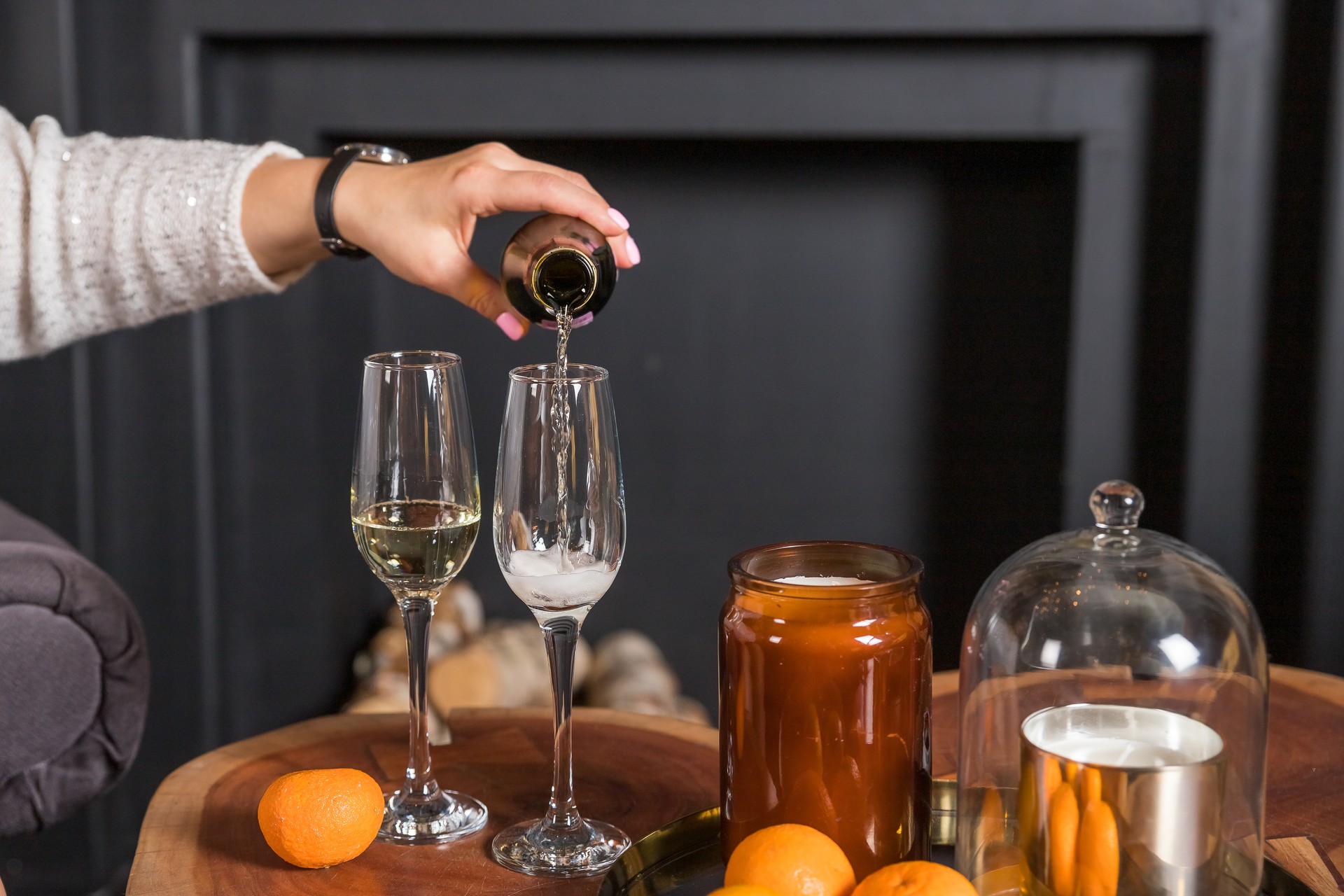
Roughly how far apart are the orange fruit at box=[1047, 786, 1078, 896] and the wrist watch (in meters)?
0.73

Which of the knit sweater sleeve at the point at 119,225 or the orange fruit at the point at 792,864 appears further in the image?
the knit sweater sleeve at the point at 119,225

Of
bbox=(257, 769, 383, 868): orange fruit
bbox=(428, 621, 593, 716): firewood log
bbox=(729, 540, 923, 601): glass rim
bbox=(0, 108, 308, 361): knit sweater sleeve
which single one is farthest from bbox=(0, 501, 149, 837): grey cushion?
bbox=(428, 621, 593, 716): firewood log

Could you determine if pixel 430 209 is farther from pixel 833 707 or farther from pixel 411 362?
pixel 833 707

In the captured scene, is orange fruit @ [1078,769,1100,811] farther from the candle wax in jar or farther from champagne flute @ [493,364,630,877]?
champagne flute @ [493,364,630,877]

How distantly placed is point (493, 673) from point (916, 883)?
145cm

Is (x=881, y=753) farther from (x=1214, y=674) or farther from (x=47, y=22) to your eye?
(x=47, y=22)

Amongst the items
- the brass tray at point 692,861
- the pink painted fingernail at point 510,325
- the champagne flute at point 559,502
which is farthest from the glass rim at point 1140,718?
the pink painted fingernail at point 510,325

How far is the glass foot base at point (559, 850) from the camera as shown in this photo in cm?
76

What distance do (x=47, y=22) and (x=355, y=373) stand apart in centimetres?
65

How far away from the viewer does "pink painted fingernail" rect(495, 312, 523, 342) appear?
989 millimetres

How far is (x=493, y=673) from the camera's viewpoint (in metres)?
2.00

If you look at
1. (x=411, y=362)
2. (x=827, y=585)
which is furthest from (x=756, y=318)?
(x=827, y=585)

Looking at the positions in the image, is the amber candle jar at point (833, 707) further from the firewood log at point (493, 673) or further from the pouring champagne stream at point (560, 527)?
the firewood log at point (493, 673)

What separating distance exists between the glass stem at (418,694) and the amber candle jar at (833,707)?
0.68ft
